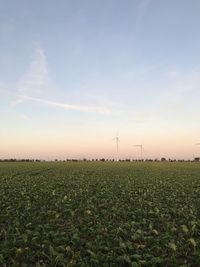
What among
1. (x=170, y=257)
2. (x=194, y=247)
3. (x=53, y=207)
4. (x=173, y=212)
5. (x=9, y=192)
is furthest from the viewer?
(x=9, y=192)

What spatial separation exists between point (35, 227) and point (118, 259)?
5.48 meters

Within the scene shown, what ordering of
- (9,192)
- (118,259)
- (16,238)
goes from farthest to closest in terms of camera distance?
(9,192) < (16,238) < (118,259)

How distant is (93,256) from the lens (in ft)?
34.6

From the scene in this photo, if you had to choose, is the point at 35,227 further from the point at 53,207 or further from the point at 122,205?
the point at 122,205

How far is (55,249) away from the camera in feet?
37.3

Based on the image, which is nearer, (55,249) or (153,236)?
(55,249)

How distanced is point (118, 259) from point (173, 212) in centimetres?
815

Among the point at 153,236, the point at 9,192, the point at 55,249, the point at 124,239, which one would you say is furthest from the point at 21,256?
the point at 9,192

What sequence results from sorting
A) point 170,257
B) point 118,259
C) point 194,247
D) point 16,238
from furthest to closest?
point 16,238 < point 194,247 < point 170,257 < point 118,259

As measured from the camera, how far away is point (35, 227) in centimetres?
1488

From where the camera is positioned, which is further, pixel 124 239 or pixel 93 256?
pixel 124 239

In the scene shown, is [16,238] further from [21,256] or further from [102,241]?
[102,241]

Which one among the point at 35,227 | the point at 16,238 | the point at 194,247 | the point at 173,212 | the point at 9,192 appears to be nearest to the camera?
the point at 194,247

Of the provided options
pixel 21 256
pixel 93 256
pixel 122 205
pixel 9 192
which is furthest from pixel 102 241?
pixel 9 192
